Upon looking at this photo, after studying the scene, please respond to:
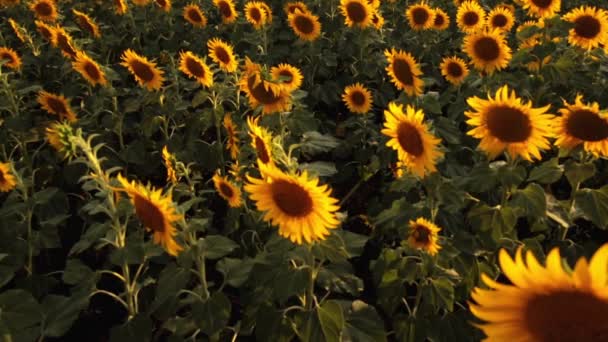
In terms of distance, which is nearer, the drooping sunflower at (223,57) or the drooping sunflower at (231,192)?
the drooping sunflower at (231,192)

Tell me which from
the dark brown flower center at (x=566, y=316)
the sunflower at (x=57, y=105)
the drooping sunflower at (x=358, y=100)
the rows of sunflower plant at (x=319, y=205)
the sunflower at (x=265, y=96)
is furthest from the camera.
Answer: the drooping sunflower at (x=358, y=100)

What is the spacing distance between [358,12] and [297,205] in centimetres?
394

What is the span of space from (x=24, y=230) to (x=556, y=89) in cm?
471

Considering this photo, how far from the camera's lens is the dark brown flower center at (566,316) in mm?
1171

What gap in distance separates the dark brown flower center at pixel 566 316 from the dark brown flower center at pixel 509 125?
4.95 ft

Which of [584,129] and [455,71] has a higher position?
[455,71]

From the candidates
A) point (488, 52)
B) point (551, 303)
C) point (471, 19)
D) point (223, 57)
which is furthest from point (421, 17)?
point (551, 303)

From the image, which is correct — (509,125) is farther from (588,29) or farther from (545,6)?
(545,6)

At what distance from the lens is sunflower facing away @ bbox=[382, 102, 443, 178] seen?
8.74 ft

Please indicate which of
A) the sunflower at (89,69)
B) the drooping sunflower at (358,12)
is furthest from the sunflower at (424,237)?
the drooping sunflower at (358,12)

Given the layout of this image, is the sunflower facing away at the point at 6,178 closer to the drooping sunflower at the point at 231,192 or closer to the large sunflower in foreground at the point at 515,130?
the drooping sunflower at the point at 231,192

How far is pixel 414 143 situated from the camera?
2.70 meters

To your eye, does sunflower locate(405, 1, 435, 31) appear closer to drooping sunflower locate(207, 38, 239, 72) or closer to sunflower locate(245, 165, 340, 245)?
drooping sunflower locate(207, 38, 239, 72)

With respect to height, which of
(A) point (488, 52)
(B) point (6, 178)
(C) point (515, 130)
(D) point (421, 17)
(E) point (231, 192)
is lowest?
(B) point (6, 178)
